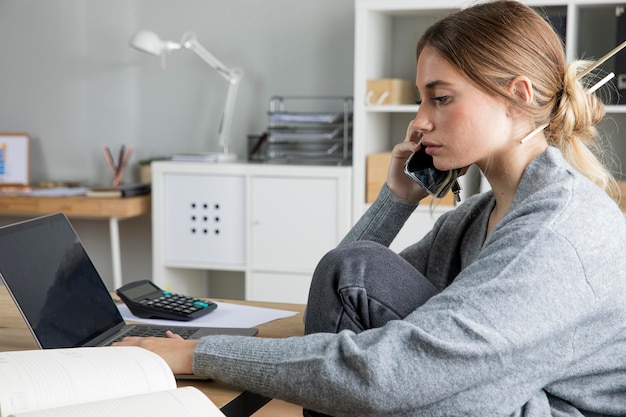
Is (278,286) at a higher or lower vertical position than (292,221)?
lower

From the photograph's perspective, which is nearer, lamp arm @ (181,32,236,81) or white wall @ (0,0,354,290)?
lamp arm @ (181,32,236,81)

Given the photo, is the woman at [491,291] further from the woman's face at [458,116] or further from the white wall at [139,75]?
the white wall at [139,75]

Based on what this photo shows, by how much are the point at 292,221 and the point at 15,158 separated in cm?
139

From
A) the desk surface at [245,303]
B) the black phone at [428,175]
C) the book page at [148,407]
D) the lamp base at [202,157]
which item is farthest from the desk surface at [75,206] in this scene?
the book page at [148,407]

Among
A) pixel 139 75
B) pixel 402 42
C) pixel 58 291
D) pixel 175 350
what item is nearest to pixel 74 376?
pixel 175 350

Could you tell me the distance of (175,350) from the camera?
1.17m

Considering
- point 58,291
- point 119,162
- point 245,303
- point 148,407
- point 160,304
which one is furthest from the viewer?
point 119,162

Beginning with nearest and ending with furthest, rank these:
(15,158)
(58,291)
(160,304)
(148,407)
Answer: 1. (148,407)
2. (58,291)
3. (160,304)
4. (15,158)

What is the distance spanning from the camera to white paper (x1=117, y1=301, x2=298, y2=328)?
146 cm

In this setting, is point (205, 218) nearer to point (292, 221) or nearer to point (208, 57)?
point (292, 221)

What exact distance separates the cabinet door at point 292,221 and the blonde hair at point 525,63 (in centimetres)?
192

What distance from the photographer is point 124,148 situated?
381cm

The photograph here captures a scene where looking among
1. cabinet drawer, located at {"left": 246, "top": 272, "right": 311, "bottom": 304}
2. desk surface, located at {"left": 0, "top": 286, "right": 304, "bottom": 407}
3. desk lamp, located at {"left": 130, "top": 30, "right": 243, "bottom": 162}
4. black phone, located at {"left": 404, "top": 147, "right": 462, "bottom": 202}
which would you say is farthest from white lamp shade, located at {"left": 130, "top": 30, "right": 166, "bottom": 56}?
black phone, located at {"left": 404, "top": 147, "right": 462, "bottom": 202}

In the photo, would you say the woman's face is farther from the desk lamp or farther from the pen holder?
the pen holder
